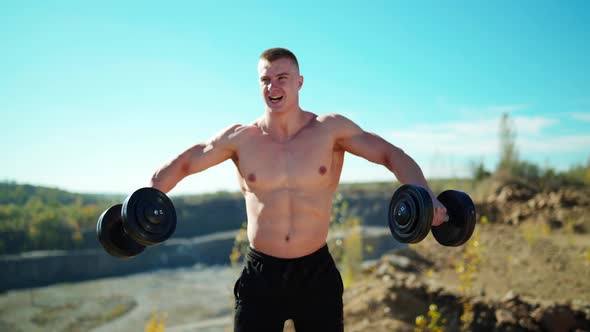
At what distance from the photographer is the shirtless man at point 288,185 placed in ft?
7.79

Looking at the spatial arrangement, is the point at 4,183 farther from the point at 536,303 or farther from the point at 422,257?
the point at 536,303

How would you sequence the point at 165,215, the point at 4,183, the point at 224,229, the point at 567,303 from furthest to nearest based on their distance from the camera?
the point at 224,229, the point at 4,183, the point at 567,303, the point at 165,215

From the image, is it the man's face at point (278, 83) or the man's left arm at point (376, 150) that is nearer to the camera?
the man's left arm at point (376, 150)

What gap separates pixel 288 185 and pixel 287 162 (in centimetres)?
13

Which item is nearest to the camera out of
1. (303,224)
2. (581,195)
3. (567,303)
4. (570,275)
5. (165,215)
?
(165,215)

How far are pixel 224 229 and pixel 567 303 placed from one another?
57.3 ft

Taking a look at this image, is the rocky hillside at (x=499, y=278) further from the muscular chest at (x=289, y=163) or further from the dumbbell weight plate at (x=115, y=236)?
the dumbbell weight plate at (x=115, y=236)

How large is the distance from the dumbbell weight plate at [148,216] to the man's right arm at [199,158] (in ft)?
0.72

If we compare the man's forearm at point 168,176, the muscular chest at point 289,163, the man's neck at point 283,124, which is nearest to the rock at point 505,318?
the muscular chest at point 289,163

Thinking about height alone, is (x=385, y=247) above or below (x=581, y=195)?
below

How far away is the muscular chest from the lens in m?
2.45

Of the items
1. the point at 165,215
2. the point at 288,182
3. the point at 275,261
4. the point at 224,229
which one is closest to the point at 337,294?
the point at 275,261

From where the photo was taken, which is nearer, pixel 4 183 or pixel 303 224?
pixel 303 224

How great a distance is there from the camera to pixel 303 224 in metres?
2.45
